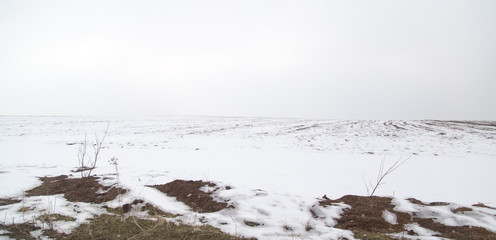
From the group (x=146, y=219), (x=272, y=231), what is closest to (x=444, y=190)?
(x=272, y=231)

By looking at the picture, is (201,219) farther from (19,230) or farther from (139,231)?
(19,230)

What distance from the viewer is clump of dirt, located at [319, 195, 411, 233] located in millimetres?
3171

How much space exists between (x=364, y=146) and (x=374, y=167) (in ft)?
15.3

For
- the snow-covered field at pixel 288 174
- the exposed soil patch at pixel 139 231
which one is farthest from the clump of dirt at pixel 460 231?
the exposed soil patch at pixel 139 231

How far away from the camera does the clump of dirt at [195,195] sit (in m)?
4.01

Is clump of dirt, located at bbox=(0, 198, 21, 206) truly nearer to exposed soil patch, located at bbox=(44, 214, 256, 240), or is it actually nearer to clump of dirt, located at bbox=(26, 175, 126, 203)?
clump of dirt, located at bbox=(26, 175, 126, 203)

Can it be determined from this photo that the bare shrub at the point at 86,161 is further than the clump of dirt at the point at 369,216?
Yes

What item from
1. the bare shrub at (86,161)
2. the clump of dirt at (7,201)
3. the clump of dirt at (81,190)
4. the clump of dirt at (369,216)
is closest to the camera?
the clump of dirt at (369,216)

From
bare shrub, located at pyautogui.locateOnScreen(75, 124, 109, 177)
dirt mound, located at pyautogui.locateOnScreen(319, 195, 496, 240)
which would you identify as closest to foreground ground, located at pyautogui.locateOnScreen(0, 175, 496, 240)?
dirt mound, located at pyautogui.locateOnScreen(319, 195, 496, 240)

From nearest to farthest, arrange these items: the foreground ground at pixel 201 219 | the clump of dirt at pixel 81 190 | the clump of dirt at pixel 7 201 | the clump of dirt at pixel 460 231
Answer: the foreground ground at pixel 201 219
the clump of dirt at pixel 460 231
the clump of dirt at pixel 7 201
the clump of dirt at pixel 81 190

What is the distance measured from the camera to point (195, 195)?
4.55 m

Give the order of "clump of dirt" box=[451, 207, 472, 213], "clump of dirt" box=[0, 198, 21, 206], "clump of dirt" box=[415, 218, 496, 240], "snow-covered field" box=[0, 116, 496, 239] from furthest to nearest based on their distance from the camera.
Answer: "clump of dirt" box=[0, 198, 21, 206] < "clump of dirt" box=[451, 207, 472, 213] < "snow-covered field" box=[0, 116, 496, 239] < "clump of dirt" box=[415, 218, 496, 240]

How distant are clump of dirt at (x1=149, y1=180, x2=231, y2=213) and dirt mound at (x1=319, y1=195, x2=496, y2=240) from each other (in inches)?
71.6

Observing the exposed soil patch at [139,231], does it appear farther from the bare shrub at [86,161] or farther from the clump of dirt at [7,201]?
the bare shrub at [86,161]
